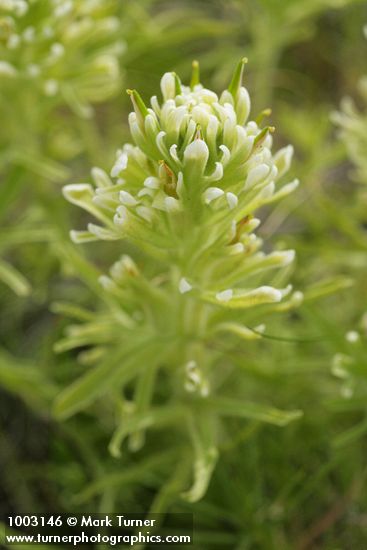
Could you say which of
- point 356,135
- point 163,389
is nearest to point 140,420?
point 163,389

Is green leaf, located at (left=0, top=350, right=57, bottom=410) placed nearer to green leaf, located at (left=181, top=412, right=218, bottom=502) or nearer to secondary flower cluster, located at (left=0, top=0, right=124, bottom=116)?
green leaf, located at (left=181, top=412, right=218, bottom=502)

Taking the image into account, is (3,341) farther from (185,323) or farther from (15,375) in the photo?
(185,323)

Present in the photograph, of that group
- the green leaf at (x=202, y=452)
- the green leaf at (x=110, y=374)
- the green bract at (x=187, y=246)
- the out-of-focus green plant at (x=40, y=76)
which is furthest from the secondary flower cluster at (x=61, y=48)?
the green leaf at (x=202, y=452)

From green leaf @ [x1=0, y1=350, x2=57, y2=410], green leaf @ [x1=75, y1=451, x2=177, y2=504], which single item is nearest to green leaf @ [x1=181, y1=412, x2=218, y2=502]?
green leaf @ [x1=75, y1=451, x2=177, y2=504]

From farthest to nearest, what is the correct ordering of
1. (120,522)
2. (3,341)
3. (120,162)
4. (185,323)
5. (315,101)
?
(315,101) < (3,341) < (120,522) < (185,323) < (120,162)

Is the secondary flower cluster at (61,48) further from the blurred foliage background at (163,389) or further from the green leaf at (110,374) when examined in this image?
the green leaf at (110,374)

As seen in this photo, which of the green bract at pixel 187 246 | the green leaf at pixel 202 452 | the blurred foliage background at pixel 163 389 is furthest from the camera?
the blurred foliage background at pixel 163 389

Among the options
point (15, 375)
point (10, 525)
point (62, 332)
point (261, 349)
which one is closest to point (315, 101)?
point (261, 349)
